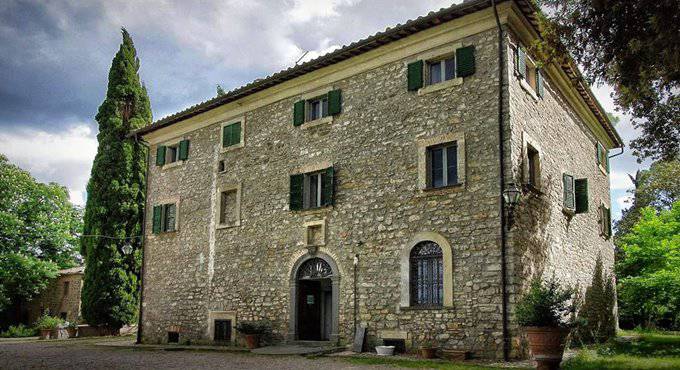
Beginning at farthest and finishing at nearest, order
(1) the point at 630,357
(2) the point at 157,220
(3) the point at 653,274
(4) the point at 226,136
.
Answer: (3) the point at 653,274, (2) the point at 157,220, (4) the point at 226,136, (1) the point at 630,357

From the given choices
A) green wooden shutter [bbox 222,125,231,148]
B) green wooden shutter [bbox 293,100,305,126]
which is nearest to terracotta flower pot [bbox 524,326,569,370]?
green wooden shutter [bbox 293,100,305,126]

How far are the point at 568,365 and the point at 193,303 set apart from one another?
1183 cm

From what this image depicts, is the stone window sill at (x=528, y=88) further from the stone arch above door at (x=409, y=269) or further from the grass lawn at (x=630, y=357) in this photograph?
the grass lawn at (x=630, y=357)

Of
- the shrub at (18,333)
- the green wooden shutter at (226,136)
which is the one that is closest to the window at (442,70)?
the green wooden shutter at (226,136)

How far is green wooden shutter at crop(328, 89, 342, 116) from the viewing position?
614 inches

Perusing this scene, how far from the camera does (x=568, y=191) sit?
15680mm

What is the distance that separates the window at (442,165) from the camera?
43.8 ft

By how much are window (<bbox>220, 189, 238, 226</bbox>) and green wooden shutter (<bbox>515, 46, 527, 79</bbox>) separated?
29.5 ft

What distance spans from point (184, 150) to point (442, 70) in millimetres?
9874

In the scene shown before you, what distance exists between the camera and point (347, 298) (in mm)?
14453

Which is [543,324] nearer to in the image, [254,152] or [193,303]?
[254,152]

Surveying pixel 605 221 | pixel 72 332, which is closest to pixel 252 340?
pixel 72 332

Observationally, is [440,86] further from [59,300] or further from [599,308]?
[59,300]

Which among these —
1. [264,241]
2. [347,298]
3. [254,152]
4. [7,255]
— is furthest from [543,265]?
[7,255]
